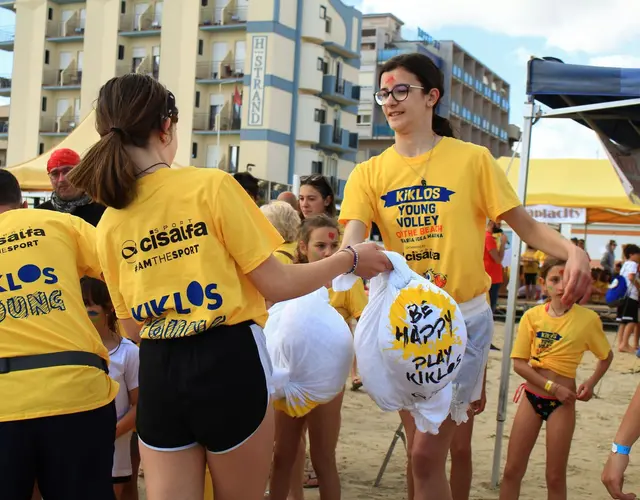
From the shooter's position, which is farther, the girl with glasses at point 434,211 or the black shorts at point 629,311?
the black shorts at point 629,311

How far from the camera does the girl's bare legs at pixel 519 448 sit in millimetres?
4316

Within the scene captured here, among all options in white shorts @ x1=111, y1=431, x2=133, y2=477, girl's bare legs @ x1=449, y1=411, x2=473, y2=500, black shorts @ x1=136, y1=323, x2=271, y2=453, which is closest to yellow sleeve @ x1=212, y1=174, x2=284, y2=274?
black shorts @ x1=136, y1=323, x2=271, y2=453

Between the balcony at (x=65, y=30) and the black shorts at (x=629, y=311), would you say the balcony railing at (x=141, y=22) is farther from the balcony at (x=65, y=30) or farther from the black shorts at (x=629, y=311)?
the black shorts at (x=629, y=311)

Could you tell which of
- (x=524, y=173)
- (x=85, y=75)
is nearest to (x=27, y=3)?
(x=85, y=75)

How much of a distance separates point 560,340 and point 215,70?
37.8 metres

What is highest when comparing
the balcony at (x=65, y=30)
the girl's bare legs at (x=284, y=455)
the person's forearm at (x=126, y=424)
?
the balcony at (x=65, y=30)

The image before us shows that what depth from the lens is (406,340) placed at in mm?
2863

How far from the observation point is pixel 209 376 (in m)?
2.29

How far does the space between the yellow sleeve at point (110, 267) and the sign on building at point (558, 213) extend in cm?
1134

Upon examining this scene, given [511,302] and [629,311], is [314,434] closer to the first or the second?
[511,302]

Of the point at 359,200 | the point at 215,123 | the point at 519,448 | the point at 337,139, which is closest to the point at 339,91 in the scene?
the point at 337,139

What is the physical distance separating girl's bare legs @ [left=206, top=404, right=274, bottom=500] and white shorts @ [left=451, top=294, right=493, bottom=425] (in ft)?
3.74

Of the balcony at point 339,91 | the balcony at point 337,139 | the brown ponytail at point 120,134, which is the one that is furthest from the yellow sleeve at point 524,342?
the balcony at point 339,91

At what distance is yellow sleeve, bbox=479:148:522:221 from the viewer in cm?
326
